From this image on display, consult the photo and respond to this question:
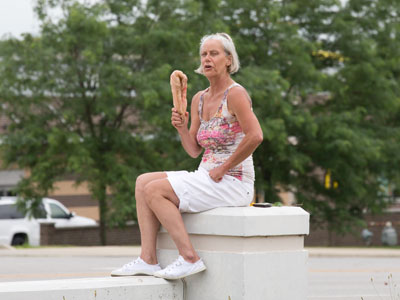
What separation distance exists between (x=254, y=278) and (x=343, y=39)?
960 inches

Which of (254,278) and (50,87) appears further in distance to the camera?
(50,87)

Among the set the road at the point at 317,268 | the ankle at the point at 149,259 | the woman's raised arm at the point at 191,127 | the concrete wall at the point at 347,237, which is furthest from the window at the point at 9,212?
the ankle at the point at 149,259

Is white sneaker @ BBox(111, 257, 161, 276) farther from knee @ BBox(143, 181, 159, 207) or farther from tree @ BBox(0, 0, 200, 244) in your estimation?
tree @ BBox(0, 0, 200, 244)

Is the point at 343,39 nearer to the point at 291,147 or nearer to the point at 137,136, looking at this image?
the point at 291,147

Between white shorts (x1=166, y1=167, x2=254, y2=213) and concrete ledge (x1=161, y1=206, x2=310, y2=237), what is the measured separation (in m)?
0.07

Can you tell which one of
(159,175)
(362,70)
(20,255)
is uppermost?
(362,70)

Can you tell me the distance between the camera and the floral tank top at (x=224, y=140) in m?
5.55

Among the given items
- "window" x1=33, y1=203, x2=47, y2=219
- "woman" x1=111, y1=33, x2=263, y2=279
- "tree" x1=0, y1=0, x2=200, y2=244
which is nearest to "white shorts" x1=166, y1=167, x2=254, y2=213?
"woman" x1=111, y1=33, x2=263, y2=279

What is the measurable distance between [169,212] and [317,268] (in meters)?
11.0

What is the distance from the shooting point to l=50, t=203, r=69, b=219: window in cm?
2935

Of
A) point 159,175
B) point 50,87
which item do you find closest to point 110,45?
point 50,87

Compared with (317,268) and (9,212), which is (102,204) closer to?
(9,212)

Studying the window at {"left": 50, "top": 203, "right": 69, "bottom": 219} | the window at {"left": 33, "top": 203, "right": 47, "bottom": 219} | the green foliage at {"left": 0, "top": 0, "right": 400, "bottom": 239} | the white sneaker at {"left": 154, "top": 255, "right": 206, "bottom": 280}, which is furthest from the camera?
the window at {"left": 50, "top": 203, "right": 69, "bottom": 219}

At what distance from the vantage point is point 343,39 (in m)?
28.8
